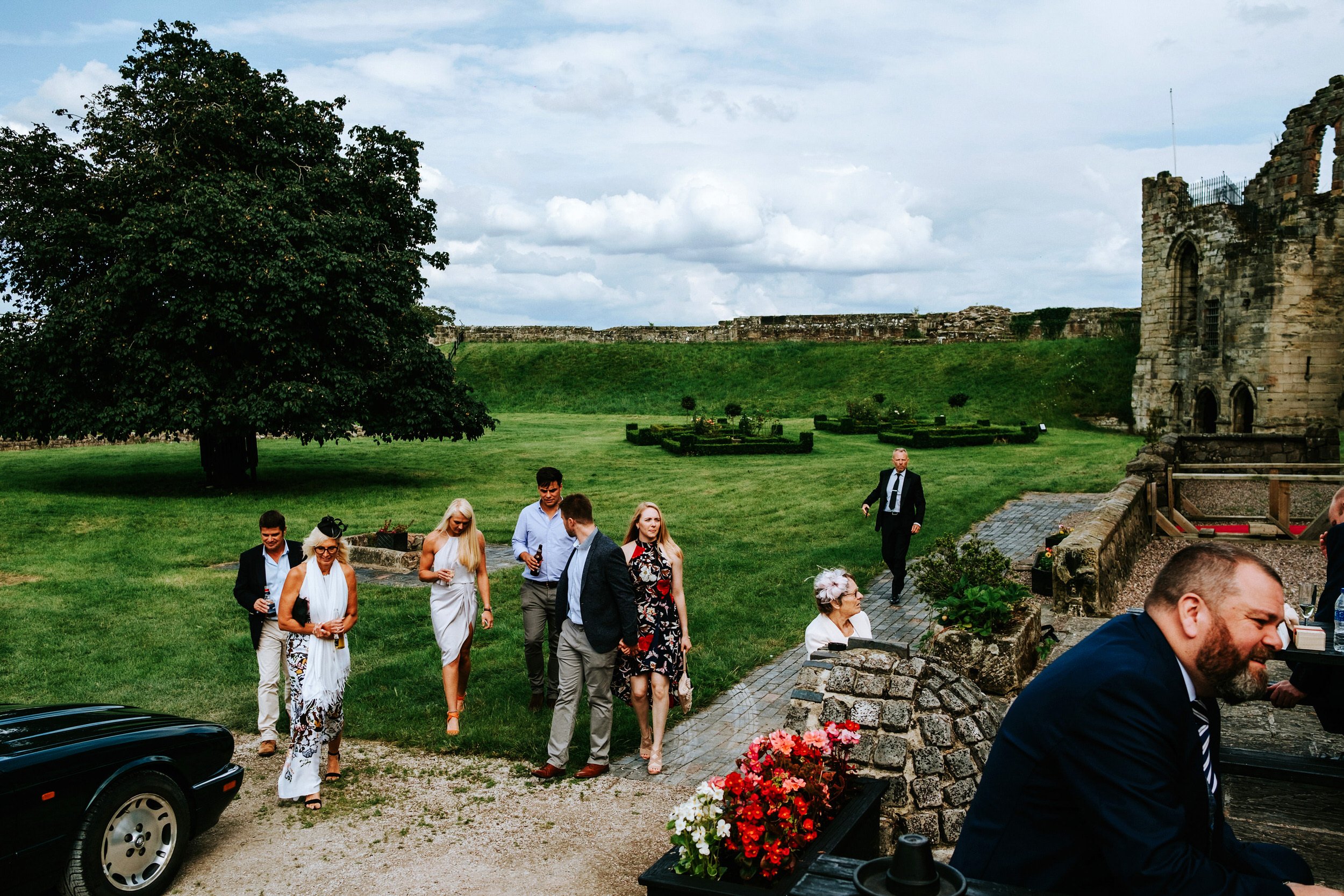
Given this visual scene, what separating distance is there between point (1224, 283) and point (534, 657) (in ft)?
110

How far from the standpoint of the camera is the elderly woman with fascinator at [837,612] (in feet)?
22.9

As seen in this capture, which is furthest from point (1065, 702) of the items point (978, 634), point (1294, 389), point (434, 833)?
point (1294, 389)

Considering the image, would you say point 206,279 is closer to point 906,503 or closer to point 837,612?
point 906,503

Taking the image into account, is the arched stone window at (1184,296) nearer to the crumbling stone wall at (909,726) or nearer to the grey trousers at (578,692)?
the crumbling stone wall at (909,726)

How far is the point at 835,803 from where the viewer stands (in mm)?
4688

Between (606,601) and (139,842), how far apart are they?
3.17 meters

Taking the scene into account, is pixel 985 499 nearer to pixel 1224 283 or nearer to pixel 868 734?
pixel 868 734

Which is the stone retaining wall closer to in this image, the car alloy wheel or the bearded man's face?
the bearded man's face

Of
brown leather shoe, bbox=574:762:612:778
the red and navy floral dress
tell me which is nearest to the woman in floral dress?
Result: the red and navy floral dress

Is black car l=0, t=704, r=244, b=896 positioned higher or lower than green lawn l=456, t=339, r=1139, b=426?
lower

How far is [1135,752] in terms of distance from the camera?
2441mm

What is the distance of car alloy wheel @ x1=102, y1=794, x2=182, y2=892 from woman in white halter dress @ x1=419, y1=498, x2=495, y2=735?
8.65 ft

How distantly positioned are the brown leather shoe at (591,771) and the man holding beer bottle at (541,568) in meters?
1.42

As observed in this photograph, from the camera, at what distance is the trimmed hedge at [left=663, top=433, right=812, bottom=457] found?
1185 inches
